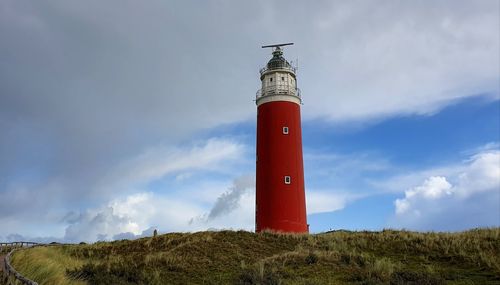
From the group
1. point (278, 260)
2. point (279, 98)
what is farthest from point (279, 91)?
point (278, 260)

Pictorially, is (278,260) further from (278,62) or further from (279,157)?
(278,62)

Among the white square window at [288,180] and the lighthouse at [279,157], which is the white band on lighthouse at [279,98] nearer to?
the lighthouse at [279,157]

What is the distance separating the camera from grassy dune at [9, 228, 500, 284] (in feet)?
54.9

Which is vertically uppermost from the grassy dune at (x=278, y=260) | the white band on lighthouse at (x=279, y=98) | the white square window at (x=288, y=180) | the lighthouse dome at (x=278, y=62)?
the lighthouse dome at (x=278, y=62)

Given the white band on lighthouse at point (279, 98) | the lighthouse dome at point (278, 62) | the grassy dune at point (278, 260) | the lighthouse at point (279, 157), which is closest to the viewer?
the grassy dune at point (278, 260)

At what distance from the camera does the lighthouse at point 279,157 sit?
1243 inches

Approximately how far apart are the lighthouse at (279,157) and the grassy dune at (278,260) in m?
6.15

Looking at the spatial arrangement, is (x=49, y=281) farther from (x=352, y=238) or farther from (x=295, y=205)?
(x=295, y=205)

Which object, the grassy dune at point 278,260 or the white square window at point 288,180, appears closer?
the grassy dune at point 278,260

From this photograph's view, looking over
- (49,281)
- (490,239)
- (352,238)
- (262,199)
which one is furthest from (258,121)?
(49,281)

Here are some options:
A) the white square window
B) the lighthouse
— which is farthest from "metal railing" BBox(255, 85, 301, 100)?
the white square window

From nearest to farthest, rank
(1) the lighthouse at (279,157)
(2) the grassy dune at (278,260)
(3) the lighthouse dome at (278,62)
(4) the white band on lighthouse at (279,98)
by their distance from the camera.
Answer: (2) the grassy dune at (278,260), (1) the lighthouse at (279,157), (4) the white band on lighthouse at (279,98), (3) the lighthouse dome at (278,62)

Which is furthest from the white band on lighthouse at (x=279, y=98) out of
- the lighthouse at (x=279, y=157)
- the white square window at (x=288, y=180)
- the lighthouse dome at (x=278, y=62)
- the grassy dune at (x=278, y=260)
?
the grassy dune at (x=278, y=260)

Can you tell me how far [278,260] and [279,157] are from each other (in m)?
13.6
